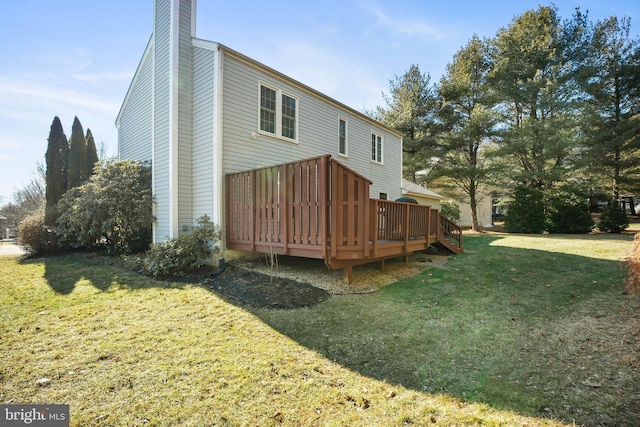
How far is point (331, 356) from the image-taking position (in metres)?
3.30

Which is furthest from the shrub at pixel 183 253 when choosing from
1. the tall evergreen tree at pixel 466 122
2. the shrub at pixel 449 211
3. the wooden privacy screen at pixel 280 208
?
the shrub at pixel 449 211

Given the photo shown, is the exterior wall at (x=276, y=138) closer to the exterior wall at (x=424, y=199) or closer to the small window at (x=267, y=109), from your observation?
→ the small window at (x=267, y=109)

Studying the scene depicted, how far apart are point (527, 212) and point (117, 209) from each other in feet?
65.9

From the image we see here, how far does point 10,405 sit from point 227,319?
7.26 ft

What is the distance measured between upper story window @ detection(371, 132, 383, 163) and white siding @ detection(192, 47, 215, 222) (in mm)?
8128

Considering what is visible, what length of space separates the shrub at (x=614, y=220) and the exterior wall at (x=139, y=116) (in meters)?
22.3

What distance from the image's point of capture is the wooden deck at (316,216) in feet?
18.0

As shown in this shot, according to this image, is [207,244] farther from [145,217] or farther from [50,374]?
[50,374]

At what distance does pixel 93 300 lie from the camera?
5.02 m

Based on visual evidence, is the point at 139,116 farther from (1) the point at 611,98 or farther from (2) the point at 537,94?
(1) the point at 611,98

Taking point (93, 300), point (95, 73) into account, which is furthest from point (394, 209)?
point (95, 73)

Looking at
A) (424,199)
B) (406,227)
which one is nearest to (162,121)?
(406,227)

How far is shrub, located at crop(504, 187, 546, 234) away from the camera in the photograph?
667 inches

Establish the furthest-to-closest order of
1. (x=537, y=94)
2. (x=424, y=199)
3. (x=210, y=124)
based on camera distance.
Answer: (x=424, y=199), (x=537, y=94), (x=210, y=124)
